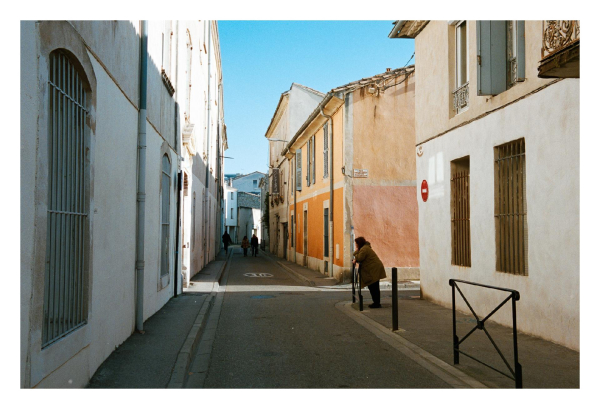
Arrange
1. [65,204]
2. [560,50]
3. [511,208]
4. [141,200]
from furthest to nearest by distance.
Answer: [511,208]
[141,200]
[560,50]
[65,204]

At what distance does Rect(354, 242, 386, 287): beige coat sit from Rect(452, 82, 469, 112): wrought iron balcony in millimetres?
3318

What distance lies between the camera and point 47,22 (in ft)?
13.3

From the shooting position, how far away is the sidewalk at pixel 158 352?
5.52 meters

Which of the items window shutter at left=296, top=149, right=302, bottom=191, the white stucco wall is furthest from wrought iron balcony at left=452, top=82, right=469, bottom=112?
window shutter at left=296, top=149, right=302, bottom=191

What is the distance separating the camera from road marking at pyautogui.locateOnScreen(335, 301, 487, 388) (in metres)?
5.67

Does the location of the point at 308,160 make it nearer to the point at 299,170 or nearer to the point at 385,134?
the point at 299,170

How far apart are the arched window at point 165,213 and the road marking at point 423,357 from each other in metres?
3.91

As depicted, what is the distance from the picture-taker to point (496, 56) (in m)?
9.05

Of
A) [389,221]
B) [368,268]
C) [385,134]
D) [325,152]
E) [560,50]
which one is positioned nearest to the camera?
[560,50]

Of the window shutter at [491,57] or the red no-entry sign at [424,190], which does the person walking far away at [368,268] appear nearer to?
the red no-entry sign at [424,190]

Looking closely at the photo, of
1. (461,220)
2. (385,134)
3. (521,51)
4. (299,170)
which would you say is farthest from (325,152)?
(521,51)

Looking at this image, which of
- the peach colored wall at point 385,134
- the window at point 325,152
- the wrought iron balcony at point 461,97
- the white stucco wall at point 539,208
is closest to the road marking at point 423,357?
the white stucco wall at point 539,208

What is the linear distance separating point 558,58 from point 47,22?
15.5ft

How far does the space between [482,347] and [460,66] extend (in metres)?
5.73
